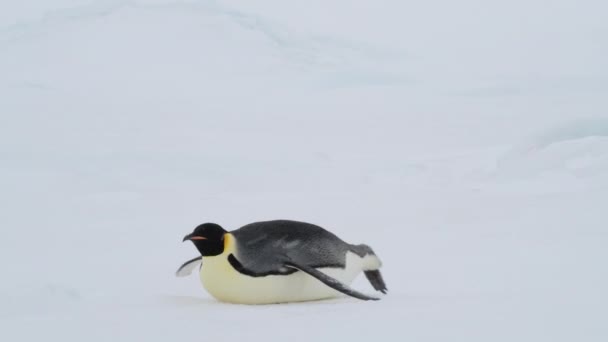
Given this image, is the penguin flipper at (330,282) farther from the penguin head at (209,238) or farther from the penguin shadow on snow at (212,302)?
the penguin head at (209,238)

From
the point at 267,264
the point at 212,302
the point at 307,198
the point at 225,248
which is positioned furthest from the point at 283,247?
the point at 307,198

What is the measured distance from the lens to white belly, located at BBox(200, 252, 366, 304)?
104 inches

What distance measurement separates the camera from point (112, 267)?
168 inches

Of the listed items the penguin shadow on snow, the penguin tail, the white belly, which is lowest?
the penguin shadow on snow

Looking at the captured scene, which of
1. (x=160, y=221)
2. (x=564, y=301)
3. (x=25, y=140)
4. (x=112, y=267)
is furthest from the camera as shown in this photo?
(x=25, y=140)

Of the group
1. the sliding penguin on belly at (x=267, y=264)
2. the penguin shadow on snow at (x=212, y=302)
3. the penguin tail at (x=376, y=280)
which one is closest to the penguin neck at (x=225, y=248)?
the sliding penguin on belly at (x=267, y=264)

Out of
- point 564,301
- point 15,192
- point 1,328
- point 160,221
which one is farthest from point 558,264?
point 15,192

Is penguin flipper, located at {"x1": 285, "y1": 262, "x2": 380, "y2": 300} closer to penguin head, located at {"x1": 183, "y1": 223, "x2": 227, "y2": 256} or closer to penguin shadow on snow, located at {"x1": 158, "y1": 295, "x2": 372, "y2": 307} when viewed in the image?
penguin shadow on snow, located at {"x1": 158, "y1": 295, "x2": 372, "y2": 307}

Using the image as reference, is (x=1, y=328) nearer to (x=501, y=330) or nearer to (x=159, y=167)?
(x=501, y=330)

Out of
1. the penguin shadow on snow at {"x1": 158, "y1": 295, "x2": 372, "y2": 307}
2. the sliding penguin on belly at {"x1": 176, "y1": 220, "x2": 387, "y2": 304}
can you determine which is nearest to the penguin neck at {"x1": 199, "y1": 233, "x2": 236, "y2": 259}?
the sliding penguin on belly at {"x1": 176, "y1": 220, "x2": 387, "y2": 304}

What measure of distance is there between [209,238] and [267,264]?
206mm

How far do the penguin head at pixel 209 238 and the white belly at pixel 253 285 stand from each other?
0.14ft

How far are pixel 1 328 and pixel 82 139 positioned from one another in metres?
8.12

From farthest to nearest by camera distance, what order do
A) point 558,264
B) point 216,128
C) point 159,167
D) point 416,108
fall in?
point 416,108 → point 216,128 → point 159,167 → point 558,264
